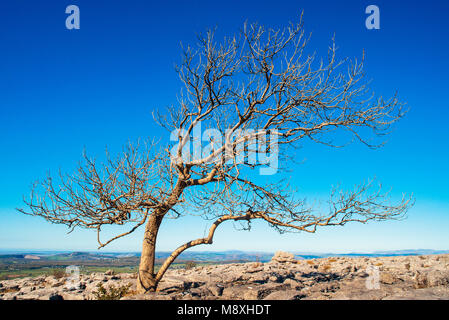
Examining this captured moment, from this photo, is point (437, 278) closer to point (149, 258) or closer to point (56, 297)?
point (149, 258)

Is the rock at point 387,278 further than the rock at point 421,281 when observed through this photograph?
Yes

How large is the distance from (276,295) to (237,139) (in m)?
4.54

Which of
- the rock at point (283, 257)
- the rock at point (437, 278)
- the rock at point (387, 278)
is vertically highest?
the rock at point (437, 278)

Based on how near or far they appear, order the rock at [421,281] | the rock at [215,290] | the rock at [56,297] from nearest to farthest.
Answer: the rock at [421,281] → the rock at [215,290] → the rock at [56,297]

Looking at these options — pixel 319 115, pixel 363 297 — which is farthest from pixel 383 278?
pixel 319 115

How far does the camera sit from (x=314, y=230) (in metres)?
9.56

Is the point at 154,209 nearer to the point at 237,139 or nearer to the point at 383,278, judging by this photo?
the point at 237,139

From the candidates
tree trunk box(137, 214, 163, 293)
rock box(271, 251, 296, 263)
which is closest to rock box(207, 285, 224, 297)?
tree trunk box(137, 214, 163, 293)

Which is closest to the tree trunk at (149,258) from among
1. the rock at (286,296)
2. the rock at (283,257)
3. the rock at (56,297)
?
the rock at (56,297)

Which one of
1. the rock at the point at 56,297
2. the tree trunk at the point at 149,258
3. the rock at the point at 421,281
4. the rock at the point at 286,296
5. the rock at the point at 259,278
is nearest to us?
the rock at the point at 286,296

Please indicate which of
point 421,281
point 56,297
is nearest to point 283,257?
point 421,281

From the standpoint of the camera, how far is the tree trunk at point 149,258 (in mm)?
9867

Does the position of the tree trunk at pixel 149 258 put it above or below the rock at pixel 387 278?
above

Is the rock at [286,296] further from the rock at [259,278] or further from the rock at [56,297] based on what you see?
the rock at [56,297]
